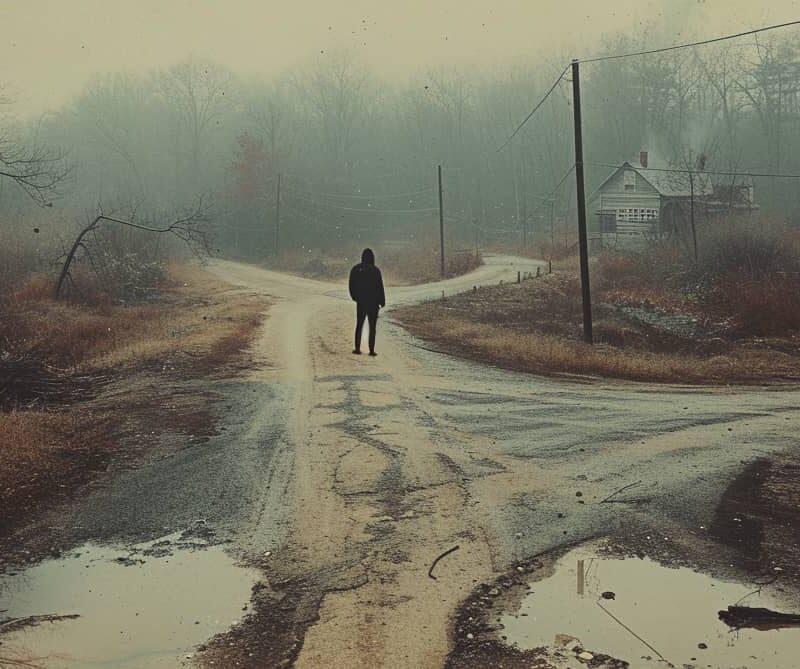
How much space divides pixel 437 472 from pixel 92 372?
9878mm

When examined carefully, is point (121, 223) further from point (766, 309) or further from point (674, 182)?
point (674, 182)

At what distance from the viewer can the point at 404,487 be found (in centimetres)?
847

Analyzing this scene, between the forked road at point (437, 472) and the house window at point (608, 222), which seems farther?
the house window at point (608, 222)

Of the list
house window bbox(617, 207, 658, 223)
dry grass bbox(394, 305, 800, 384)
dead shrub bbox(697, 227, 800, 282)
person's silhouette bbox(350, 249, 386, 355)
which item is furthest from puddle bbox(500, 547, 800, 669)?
house window bbox(617, 207, 658, 223)

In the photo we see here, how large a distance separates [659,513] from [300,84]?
101790 mm

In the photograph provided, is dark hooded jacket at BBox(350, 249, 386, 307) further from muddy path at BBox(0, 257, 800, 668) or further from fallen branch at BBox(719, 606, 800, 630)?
fallen branch at BBox(719, 606, 800, 630)

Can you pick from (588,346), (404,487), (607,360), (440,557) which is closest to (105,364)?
(404,487)

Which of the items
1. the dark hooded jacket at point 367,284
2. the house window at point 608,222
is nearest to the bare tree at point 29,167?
the dark hooded jacket at point 367,284

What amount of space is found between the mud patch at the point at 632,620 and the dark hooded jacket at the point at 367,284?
9377 mm

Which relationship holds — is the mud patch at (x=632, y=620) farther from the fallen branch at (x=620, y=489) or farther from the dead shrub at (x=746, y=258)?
the dead shrub at (x=746, y=258)

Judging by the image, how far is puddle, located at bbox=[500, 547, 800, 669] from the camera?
17.0 ft

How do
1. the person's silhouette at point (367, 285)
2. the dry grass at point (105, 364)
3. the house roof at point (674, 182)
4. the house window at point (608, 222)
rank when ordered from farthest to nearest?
the house window at point (608, 222), the house roof at point (674, 182), the person's silhouette at point (367, 285), the dry grass at point (105, 364)

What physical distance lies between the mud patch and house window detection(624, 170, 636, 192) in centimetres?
5281

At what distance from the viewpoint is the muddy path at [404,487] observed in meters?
5.76
